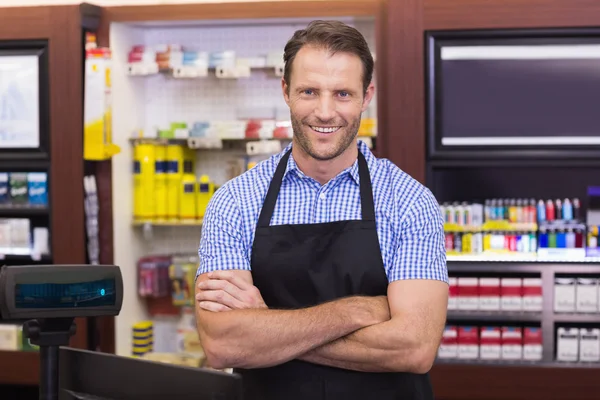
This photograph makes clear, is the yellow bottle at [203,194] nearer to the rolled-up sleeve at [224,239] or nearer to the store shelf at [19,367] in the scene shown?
the store shelf at [19,367]

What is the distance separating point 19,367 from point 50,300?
4205 millimetres

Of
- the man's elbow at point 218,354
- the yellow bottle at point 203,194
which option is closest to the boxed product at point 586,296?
the yellow bottle at point 203,194

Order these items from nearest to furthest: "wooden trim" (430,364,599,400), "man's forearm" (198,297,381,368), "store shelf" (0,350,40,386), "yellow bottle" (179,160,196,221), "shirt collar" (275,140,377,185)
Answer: "man's forearm" (198,297,381,368), "shirt collar" (275,140,377,185), "wooden trim" (430,364,599,400), "store shelf" (0,350,40,386), "yellow bottle" (179,160,196,221)

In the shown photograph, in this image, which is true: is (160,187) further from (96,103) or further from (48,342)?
(48,342)

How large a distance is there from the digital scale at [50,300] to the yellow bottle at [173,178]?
13.2 ft

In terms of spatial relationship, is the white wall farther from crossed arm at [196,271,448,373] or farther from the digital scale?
the digital scale

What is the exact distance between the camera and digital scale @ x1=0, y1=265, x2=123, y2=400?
1608 mm

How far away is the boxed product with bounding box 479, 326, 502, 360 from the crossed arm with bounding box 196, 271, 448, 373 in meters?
2.83

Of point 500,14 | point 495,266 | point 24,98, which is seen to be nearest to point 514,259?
point 495,266

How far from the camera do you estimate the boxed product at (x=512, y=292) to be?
514cm

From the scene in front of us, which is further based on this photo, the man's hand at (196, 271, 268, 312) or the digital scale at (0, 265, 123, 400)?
the man's hand at (196, 271, 268, 312)

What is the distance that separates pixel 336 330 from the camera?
2381 mm

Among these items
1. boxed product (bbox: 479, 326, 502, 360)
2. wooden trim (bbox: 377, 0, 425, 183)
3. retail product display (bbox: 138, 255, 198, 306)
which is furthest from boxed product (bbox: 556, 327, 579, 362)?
retail product display (bbox: 138, 255, 198, 306)

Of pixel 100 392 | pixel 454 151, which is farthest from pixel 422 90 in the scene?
pixel 100 392
